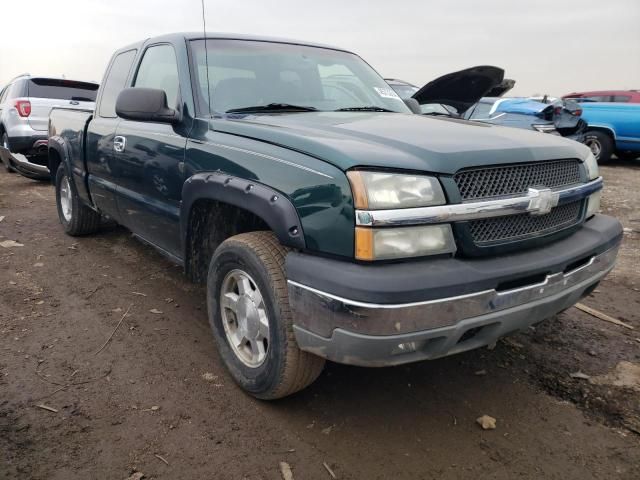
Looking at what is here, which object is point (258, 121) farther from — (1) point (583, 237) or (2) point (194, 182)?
(1) point (583, 237)

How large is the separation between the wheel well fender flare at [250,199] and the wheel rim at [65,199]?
3.15 m

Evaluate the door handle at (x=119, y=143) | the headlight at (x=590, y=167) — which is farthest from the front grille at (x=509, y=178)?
the door handle at (x=119, y=143)

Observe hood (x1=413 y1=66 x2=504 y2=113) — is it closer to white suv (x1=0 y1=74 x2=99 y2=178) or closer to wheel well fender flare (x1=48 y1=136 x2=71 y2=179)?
wheel well fender flare (x1=48 y1=136 x2=71 y2=179)

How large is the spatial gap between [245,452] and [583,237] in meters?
1.92

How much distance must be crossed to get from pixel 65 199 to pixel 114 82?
1874 mm

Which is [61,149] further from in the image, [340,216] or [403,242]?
[403,242]

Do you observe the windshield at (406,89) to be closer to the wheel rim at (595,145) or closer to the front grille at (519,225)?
the wheel rim at (595,145)

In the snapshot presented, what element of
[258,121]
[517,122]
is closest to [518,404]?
[258,121]

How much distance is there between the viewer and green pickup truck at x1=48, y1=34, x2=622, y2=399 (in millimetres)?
1927

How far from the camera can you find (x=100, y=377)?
2.73 metres

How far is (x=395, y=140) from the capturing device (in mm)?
2211

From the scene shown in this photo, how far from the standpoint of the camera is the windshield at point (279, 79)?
3031 mm

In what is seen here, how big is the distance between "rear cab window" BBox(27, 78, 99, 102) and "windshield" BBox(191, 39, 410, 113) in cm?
620

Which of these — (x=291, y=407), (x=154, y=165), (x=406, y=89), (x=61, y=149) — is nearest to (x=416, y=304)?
(x=291, y=407)
